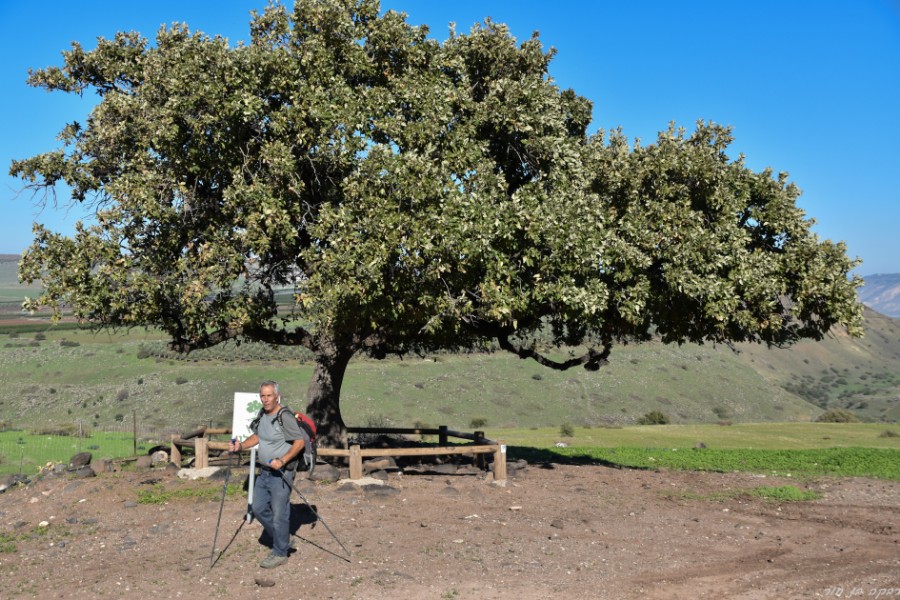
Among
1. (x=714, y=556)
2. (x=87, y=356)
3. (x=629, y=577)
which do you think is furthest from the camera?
(x=87, y=356)

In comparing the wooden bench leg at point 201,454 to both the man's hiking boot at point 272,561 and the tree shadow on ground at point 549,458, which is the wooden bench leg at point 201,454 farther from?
the tree shadow on ground at point 549,458

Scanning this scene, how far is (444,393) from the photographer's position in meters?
61.8

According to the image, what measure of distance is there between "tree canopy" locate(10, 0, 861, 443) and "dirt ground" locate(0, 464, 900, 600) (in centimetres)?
400

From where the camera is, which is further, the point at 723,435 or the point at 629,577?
the point at 723,435

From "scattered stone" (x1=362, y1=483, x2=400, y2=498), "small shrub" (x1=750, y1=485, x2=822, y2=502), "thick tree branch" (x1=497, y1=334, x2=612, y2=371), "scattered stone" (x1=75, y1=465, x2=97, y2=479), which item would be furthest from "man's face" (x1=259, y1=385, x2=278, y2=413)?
"small shrub" (x1=750, y1=485, x2=822, y2=502)

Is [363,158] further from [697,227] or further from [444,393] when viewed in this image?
[444,393]

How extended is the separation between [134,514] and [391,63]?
12.2 metres

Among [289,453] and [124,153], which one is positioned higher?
[124,153]

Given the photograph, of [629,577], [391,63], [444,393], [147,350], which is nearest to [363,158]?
[391,63]

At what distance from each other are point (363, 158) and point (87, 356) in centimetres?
6587

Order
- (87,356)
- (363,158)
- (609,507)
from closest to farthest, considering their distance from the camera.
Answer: (609,507), (363,158), (87,356)

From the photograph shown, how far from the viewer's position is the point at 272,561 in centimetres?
1073

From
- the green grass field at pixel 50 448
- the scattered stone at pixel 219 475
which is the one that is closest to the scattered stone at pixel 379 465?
the scattered stone at pixel 219 475

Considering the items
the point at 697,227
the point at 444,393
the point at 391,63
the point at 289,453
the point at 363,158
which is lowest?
the point at 444,393
